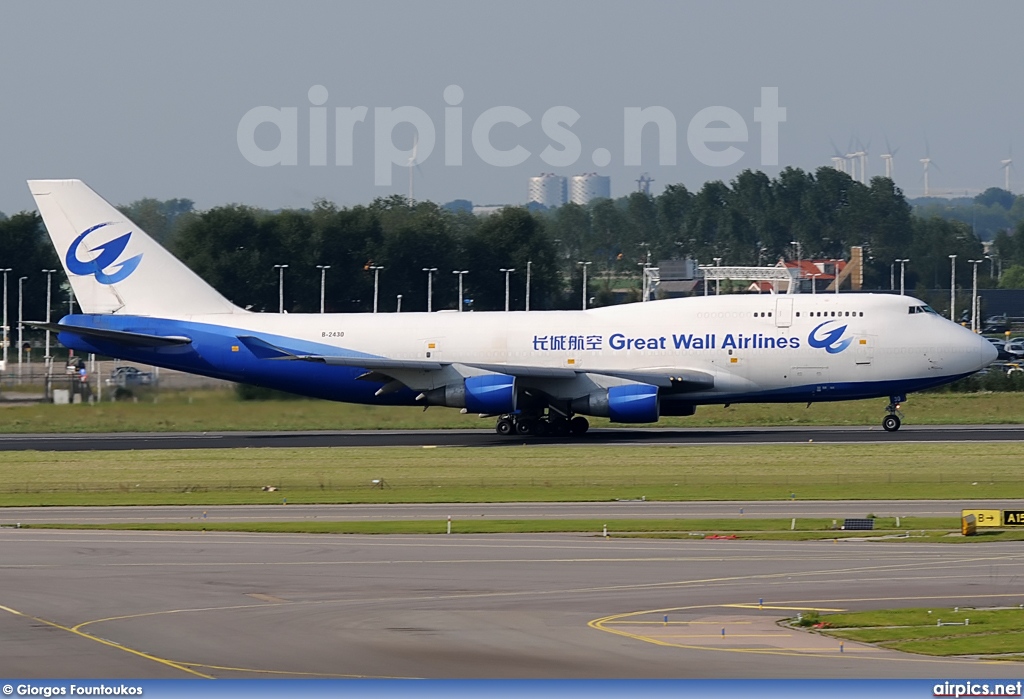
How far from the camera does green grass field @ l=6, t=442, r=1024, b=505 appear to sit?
42062mm

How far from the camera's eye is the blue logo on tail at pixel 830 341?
57.3 m

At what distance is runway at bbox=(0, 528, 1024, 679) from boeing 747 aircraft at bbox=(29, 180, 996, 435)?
82.8 feet

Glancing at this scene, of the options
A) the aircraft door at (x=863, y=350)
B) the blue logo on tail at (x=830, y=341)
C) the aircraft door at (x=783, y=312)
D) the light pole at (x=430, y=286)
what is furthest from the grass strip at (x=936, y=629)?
the light pole at (x=430, y=286)

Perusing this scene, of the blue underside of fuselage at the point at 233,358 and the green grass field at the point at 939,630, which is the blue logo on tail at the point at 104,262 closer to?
the blue underside of fuselage at the point at 233,358

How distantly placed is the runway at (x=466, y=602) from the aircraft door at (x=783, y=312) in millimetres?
27833

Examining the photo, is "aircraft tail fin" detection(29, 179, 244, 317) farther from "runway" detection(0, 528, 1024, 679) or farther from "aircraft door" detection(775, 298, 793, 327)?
"runway" detection(0, 528, 1024, 679)

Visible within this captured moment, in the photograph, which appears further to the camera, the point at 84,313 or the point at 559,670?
the point at 84,313

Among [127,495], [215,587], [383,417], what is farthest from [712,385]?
[215,587]

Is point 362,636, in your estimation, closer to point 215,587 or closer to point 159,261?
point 215,587

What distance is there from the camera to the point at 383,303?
435 feet

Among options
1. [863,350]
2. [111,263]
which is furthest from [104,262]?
[863,350]

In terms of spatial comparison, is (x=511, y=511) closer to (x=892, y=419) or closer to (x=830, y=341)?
(x=830, y=341)

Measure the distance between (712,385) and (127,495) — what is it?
23.8 metres

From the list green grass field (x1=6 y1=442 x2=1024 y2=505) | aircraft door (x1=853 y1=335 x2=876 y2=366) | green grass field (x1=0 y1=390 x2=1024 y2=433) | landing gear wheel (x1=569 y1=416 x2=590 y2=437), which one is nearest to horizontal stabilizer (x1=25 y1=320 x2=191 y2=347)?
green grass field (x1=0 y1=390 x2=1024 y2=433)
